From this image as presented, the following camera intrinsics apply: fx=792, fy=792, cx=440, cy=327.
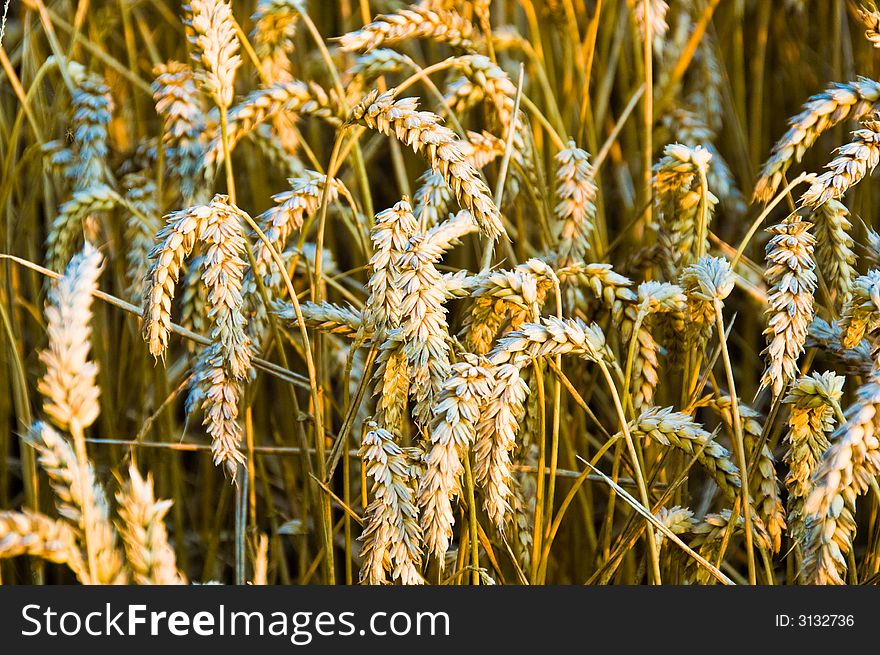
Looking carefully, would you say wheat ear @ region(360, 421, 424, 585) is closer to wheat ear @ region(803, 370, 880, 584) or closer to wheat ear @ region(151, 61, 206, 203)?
wheat ear @ region(803, 370, 880, 584)

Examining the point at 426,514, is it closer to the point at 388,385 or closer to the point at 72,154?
the point at 388,385

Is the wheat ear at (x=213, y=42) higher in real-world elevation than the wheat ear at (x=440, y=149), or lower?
higher

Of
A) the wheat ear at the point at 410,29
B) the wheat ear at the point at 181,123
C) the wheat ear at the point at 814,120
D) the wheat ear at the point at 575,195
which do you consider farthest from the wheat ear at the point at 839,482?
the wheat ear at the point at 181,123

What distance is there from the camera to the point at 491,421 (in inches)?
Answer: 27.0

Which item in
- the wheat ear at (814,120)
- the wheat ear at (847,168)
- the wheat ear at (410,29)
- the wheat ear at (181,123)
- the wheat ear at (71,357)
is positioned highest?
the wheat ear at (410,29)

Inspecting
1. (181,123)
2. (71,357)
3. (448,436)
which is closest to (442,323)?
(448,436)

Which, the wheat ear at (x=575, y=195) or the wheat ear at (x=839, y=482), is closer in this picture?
the wheat ear at (x=839, y=482)

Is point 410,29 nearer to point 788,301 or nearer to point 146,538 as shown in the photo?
point 788,301

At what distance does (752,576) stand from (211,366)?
0.59m

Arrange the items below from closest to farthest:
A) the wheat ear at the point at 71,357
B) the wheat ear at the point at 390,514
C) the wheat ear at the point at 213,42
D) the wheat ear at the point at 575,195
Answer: the wheat ear at the point at 71,357 → the wheat ear at the point at 390,514 → the wheat ear at the point at 213,42 → the wheat ear at the point at 575,195

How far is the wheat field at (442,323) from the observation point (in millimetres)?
688

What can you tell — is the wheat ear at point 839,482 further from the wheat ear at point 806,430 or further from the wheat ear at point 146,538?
the wheat ear at point 146,538

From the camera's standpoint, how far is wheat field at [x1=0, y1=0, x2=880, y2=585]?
0.69 m

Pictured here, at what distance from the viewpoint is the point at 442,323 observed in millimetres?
700
